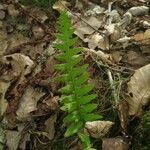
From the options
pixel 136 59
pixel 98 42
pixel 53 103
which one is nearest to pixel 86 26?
pixel 98 42

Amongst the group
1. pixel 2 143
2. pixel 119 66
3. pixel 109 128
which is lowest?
pixel 2 143

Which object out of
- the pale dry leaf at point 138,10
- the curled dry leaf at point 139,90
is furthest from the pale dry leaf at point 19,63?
the pale dry leaf at point 138,10

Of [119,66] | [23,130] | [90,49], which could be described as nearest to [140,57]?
[119,66]

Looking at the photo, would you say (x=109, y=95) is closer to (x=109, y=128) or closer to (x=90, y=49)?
(x=109, y=128)

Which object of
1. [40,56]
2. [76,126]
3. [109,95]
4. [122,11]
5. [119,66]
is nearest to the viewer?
[76,126]

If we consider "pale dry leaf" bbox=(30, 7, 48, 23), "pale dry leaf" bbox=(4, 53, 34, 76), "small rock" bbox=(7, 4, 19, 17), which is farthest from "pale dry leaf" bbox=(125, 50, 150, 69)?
"small rock" bbox=(7, 4, 19, 17)
